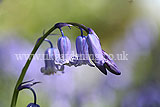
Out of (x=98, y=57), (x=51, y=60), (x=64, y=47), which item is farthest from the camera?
(x=51, y=60)

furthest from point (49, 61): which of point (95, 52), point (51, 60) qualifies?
point (95, 52)

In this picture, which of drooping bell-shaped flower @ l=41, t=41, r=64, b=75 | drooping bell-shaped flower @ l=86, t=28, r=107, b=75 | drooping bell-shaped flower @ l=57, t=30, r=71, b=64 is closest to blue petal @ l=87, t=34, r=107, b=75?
drooping bell-shaped flower @ l=86, t=28, r=107, b=75

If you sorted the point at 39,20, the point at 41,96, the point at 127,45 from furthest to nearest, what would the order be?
the point at 127,45
the point at 39,20
the point at 41,96

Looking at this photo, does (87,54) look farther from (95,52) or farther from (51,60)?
(51,60)

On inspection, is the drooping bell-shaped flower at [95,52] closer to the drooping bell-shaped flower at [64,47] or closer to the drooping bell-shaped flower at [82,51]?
the drooping bell-shaped flower at [82,51]

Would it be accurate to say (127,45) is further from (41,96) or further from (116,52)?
(41,96)

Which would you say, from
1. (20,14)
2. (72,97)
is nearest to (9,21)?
(20,14)

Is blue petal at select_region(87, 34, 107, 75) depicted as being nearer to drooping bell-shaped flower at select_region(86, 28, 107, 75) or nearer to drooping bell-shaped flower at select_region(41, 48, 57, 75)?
drooping bell-shaped flower at select_region(86, 28, 107, 75)

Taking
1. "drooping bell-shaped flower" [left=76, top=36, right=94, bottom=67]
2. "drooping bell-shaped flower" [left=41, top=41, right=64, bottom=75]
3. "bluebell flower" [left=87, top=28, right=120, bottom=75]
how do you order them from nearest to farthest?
"bluebell flower" [left=87, top=28, right=120, bottom=75]
"drooping bell-shaped flower" [left=76, top=36, right=94, bottom=67]
"drooping bell-shaped flower" [left=41, top=41, right=64, bottom=75]
